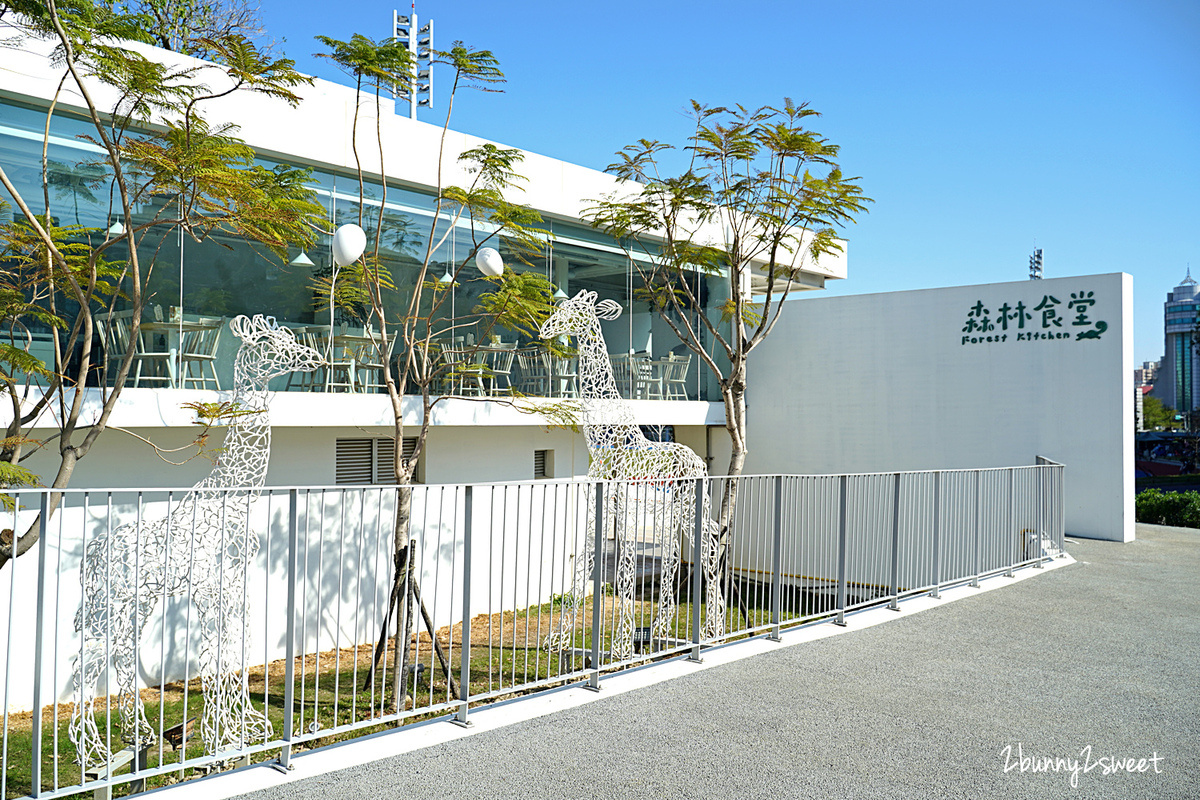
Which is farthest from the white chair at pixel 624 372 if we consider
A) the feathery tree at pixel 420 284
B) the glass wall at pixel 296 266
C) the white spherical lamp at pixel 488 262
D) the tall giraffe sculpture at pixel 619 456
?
the tall giraffe sculpture at pixel 619 456

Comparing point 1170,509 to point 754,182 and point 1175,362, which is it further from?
point 1175,362

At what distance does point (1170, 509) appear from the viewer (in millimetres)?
17141

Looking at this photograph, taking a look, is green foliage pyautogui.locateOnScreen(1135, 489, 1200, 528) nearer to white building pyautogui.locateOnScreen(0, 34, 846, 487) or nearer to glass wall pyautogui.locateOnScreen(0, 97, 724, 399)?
white building pyautogui.locateOnScreen(0, 34, 846, 487)

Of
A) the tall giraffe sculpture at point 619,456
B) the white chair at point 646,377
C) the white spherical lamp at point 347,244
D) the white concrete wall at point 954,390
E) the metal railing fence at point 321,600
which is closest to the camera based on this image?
the metal railing fence at point 321,600

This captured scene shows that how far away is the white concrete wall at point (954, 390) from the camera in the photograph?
1453cm

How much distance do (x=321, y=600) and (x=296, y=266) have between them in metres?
4.22

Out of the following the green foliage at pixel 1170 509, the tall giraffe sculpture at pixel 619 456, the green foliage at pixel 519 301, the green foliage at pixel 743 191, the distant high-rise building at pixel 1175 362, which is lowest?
the green foliage at pixel 1170 509

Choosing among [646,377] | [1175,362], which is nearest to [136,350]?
[646,377]

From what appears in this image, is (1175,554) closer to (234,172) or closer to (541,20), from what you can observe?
(541,20)

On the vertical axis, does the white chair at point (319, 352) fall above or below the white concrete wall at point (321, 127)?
below

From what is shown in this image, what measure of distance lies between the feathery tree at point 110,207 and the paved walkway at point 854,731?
293cm

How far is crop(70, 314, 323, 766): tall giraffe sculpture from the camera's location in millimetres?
5285

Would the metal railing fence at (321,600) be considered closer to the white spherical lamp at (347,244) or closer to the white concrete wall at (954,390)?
the white spherical lamp at (347,244)

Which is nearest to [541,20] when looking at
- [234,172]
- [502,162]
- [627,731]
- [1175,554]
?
[502,162]
